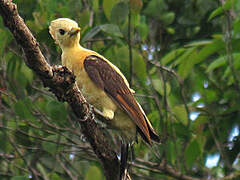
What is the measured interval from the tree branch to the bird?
354 mm

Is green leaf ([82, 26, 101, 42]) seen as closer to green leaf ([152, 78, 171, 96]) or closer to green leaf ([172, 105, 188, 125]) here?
green leaf ([152, 78, 171, 96])

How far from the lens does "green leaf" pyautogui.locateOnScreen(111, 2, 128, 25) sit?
445 cm

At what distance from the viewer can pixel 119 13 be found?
4.50 metres

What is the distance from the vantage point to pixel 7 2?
2.71m

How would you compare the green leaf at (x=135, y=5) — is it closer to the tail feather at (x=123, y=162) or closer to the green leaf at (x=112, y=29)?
the green leaf at (x=112, y=29)

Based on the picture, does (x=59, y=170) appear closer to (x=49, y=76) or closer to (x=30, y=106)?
(x=30, y=106)

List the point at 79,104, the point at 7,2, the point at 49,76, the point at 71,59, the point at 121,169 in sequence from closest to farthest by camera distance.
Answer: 1. the point at 7,2
2. the point at 49,76
3. the point at 79,104
4. the point at 121,169
5. the point at 71,59

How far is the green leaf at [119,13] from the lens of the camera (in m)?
4.45

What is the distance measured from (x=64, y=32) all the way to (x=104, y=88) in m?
0.61

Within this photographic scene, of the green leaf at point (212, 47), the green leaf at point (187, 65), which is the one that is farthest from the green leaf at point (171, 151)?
the green leaf at point (212, 47)

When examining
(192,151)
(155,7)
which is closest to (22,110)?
(192,151)

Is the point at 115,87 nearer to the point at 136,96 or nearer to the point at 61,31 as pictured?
the point at 61,31

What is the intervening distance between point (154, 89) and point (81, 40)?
0.86 metres

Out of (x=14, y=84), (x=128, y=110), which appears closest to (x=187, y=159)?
(x=128, y=110)
